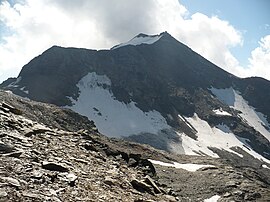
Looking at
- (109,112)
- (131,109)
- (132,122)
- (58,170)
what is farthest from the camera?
(131,109)

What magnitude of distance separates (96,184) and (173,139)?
448ft

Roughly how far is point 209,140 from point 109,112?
44668 millimetres

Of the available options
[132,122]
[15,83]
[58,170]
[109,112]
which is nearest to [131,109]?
[109,112]

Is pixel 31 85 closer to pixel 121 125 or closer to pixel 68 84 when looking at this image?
pixel 68 84

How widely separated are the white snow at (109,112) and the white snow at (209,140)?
51.8 feet

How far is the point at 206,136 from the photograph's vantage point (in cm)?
16788

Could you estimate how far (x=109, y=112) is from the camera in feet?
552

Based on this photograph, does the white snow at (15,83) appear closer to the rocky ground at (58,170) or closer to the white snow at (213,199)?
the white snow at (213,199)

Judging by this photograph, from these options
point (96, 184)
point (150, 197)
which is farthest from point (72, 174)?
point (150, 197)

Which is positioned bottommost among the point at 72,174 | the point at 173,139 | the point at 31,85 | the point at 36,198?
the point at 36,198

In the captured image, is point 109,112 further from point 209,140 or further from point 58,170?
point 58,170

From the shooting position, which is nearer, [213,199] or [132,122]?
[213,199]

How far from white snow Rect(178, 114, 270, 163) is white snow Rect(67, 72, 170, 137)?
1578 cm

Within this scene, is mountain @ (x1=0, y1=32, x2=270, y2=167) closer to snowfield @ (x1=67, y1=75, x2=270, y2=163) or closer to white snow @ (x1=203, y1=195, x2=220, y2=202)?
snowfield @ (x1=67, y1=75, x2=270, y2=163)
